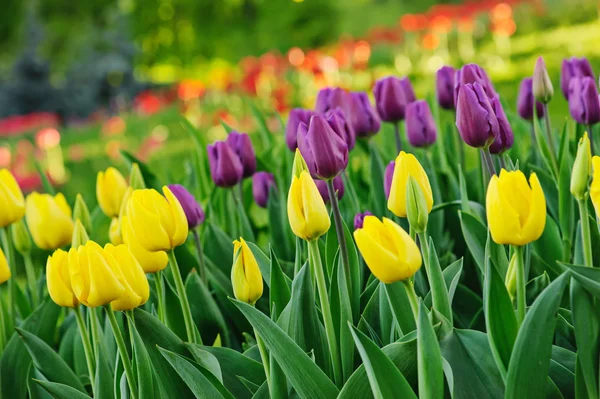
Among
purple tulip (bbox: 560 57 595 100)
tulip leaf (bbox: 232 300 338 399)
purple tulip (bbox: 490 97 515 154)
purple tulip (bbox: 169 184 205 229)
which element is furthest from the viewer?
purple tulip (bbox: 560 57 595 100)

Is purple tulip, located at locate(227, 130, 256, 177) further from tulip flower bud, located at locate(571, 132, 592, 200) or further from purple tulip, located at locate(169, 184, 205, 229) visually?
tulip flower bud, located at locate(571, 132, 592, 200)

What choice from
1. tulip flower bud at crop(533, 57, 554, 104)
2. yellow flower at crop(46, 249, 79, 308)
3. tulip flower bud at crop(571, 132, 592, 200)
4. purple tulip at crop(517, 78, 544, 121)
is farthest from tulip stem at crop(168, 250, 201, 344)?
purple tulip at crop(517, 78, 544, 121)

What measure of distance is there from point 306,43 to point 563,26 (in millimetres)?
6966

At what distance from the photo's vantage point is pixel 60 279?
3.91ft

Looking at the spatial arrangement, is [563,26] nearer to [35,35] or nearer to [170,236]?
[35,35]

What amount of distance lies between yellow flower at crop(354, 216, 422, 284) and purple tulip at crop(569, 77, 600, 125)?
78cm

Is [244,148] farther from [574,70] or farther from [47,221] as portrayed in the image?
[574,70]

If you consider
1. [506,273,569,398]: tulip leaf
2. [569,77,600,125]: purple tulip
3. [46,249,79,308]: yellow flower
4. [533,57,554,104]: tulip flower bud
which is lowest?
[506,273,569,398]: tulip leaf

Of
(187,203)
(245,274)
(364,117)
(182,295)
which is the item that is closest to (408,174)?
(245,274)

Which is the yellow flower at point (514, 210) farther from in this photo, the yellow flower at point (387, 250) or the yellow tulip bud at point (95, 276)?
the yellow tulip bud at point (95, 276)

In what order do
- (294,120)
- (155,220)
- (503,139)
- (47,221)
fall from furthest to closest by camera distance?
(294,120) → (47,221) → (503,139) → (155,220)

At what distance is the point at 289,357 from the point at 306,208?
8.1 inches

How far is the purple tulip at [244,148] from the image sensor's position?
5.70ft

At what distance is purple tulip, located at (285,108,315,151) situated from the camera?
170cm
